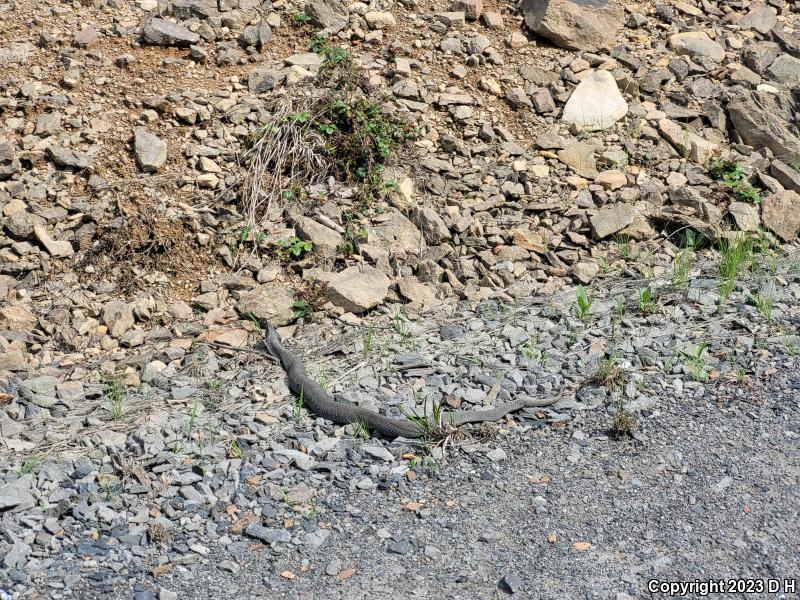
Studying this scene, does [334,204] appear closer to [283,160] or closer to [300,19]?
[283,160]

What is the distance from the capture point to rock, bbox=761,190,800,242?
6398 mm

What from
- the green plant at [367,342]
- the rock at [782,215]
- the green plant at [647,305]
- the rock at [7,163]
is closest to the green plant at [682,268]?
the green plant at [647,305]

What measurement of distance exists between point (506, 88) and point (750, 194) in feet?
6.65

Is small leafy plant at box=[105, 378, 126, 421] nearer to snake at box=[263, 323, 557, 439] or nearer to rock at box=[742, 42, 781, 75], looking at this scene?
snake at box=[263, 323, 557, 439]

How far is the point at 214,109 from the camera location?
22.1 ft

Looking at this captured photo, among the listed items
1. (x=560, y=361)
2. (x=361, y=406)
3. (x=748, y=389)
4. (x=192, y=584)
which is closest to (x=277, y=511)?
(x=192, y=584)

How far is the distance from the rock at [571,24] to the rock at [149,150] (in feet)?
10.7

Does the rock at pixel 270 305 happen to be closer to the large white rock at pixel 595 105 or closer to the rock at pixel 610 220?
the rock at pixel 610 220

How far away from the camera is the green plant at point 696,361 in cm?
499

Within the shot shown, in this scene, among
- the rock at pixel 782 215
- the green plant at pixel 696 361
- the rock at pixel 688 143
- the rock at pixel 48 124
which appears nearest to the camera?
the green plant at pixel 696 361

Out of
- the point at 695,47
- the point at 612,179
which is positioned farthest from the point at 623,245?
the point at 695,47

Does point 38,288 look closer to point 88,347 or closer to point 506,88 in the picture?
point 88,347

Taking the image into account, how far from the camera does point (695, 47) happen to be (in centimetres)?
786

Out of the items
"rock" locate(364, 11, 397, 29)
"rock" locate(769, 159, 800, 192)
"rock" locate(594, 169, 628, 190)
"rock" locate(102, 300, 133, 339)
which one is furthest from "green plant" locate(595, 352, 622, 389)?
"rock" locate(364, 11, 397, 29)
